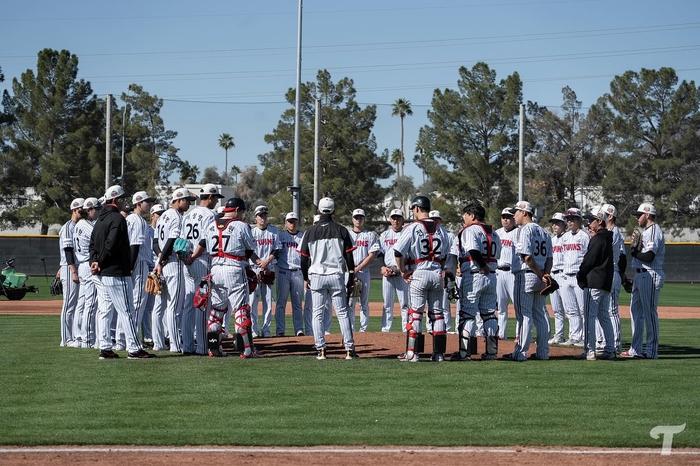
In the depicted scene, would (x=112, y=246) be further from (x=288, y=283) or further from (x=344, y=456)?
(x=344, y=456)

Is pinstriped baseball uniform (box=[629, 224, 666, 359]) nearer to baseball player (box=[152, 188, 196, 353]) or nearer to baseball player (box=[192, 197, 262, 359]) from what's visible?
baseball player (box=[192, 197, 262, 359])

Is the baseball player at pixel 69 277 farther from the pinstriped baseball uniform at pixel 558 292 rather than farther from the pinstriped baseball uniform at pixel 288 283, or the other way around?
the pinstriped baseball uniform at pixel 558 292

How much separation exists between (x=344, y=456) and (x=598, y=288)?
714 centimetres

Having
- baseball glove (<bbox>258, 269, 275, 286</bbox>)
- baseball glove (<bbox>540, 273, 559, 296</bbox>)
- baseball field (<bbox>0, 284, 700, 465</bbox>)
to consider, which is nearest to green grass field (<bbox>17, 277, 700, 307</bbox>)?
baseball glove (<bbox>258, 269, 275, 286</bbox>)

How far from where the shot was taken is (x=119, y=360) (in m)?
12.2

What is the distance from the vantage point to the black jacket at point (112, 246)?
1212 cm

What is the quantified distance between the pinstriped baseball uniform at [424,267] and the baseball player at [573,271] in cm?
336

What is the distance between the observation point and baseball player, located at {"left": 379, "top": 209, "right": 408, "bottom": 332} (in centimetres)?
1670

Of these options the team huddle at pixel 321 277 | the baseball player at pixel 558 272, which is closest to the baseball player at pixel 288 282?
the team huddle at pixel 321 277

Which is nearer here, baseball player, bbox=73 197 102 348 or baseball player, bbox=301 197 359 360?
baseball player, bbox=301 197 359 360

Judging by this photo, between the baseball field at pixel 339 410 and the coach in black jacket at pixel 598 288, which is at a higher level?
the coach in black jacket at pixel 598 288

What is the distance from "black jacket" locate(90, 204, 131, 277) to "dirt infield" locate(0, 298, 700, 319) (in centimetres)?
1099

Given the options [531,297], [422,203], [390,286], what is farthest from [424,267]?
[390,286]

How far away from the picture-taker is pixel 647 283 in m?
13.4
